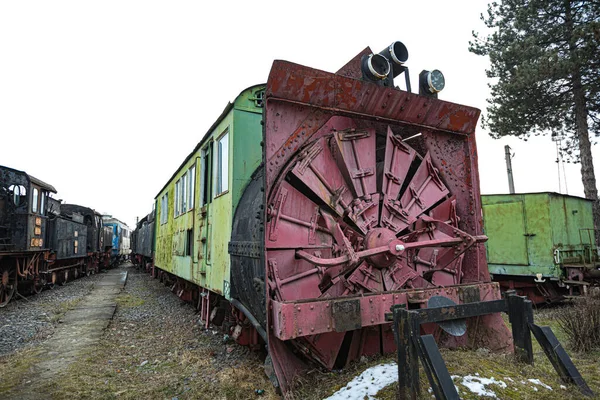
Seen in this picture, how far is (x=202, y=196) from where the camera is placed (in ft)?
20.9

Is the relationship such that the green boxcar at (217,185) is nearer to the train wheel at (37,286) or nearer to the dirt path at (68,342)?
the dirt path at (68,342)

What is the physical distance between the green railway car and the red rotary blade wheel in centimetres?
613

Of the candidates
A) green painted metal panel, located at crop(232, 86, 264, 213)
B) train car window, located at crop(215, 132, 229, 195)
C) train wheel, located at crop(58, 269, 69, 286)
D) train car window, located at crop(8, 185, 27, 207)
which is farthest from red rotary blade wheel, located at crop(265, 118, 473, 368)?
train wheel, located at crop(58, 269, 69, 286)

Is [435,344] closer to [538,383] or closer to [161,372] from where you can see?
[538,383]

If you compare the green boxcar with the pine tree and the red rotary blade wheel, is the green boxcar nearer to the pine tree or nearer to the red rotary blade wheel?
the red rotary blade wheel

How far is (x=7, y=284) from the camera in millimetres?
10156

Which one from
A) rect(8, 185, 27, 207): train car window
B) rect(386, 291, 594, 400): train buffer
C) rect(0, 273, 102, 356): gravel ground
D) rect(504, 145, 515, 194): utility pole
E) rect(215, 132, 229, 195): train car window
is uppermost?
rect(504, 145, 515, 194): utility pole

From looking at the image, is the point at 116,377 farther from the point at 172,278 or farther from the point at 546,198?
the point at 546,198

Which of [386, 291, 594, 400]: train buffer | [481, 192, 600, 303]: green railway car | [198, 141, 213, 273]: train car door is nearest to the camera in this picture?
[386, 291, 594, 400]: train buffer

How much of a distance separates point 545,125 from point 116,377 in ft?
49.0

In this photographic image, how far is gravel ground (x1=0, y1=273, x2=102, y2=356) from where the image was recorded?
6.12 m

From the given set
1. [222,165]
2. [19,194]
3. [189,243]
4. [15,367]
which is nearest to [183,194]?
[189,243]

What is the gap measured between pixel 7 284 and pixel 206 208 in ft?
26.0

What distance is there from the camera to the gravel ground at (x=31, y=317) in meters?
6.12
